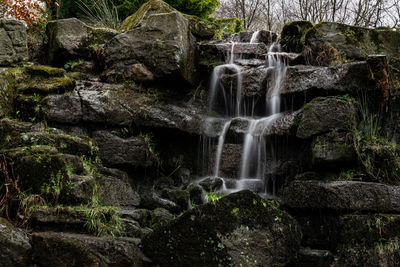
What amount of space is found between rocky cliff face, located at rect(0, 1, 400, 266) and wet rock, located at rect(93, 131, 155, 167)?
0.02 meters

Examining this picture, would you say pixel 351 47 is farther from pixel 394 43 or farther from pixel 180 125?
pixel 180 125

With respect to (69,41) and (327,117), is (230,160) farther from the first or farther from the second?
(69,41)

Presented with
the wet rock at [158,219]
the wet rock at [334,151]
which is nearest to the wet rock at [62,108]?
the wet rock at [158,219]

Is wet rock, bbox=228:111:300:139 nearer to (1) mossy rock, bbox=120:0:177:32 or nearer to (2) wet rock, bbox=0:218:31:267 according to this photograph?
(1) mossy rock, bbox=120:0:177:32

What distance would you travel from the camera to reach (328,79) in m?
5.71

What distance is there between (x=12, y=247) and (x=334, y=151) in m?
3.96

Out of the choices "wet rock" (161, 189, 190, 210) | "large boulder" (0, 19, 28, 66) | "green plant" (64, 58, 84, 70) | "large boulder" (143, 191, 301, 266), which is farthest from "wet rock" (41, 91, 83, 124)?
"large boulder" (143, 191, 301, 266)

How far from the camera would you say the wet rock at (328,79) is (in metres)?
5.50

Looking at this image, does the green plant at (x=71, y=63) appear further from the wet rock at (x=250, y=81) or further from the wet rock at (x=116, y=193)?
the wet rock at (x=116, y=193)

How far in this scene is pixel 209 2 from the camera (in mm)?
11156

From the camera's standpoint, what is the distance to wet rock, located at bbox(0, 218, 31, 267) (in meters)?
2.74

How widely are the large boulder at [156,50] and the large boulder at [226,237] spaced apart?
3.75 m

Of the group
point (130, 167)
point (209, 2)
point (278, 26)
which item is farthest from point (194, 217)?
point (278, 26)

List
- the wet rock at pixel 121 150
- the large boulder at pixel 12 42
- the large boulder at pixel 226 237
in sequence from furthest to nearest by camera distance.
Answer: the large boulder at pixel 12 42 → the wet rock at pixel 121 150 → the large boulder at pixel 226 237
